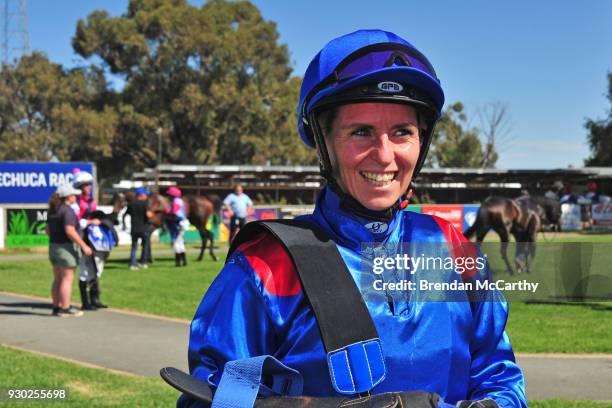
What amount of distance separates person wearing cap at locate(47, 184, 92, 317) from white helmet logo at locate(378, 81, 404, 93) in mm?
9263

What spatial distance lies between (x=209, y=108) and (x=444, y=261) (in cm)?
4167

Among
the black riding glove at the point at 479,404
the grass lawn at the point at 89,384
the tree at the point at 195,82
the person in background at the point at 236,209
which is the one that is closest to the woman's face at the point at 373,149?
the black riding glove at the point at 479,404

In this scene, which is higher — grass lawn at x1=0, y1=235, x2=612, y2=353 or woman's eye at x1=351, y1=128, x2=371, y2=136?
woman's eye at x1=351, y1=128, x2=371, y2=136

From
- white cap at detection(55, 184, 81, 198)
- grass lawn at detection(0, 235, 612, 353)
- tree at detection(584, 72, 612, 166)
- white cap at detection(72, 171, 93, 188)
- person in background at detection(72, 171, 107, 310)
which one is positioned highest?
tree at detection(584, 72, 612, 166)

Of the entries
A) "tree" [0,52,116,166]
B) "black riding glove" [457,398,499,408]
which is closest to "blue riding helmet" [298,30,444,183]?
"black riding glove" [457,398,499,408]

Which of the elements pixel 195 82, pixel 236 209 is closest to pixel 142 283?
pixel 236 209

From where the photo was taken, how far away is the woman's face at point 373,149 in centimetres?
A: 173

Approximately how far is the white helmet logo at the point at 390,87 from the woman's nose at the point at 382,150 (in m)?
0.11

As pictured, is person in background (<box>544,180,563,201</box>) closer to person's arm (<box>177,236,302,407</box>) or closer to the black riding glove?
the black riding glove

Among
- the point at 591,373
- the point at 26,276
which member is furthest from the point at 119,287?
the point at 591,373

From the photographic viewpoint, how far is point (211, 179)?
1416 inches

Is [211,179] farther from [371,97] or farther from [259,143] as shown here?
[371,97]

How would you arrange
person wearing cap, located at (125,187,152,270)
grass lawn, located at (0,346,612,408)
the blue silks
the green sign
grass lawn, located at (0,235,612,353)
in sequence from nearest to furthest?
1. grass lawn, located at (0,346,612,408)
2. grass lawn, located at (0,235,612,353)
3. the blue silks
4. person wearing cap, located at (125,187,152,270)
5. the green sign

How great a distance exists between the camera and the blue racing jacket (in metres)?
1.56
